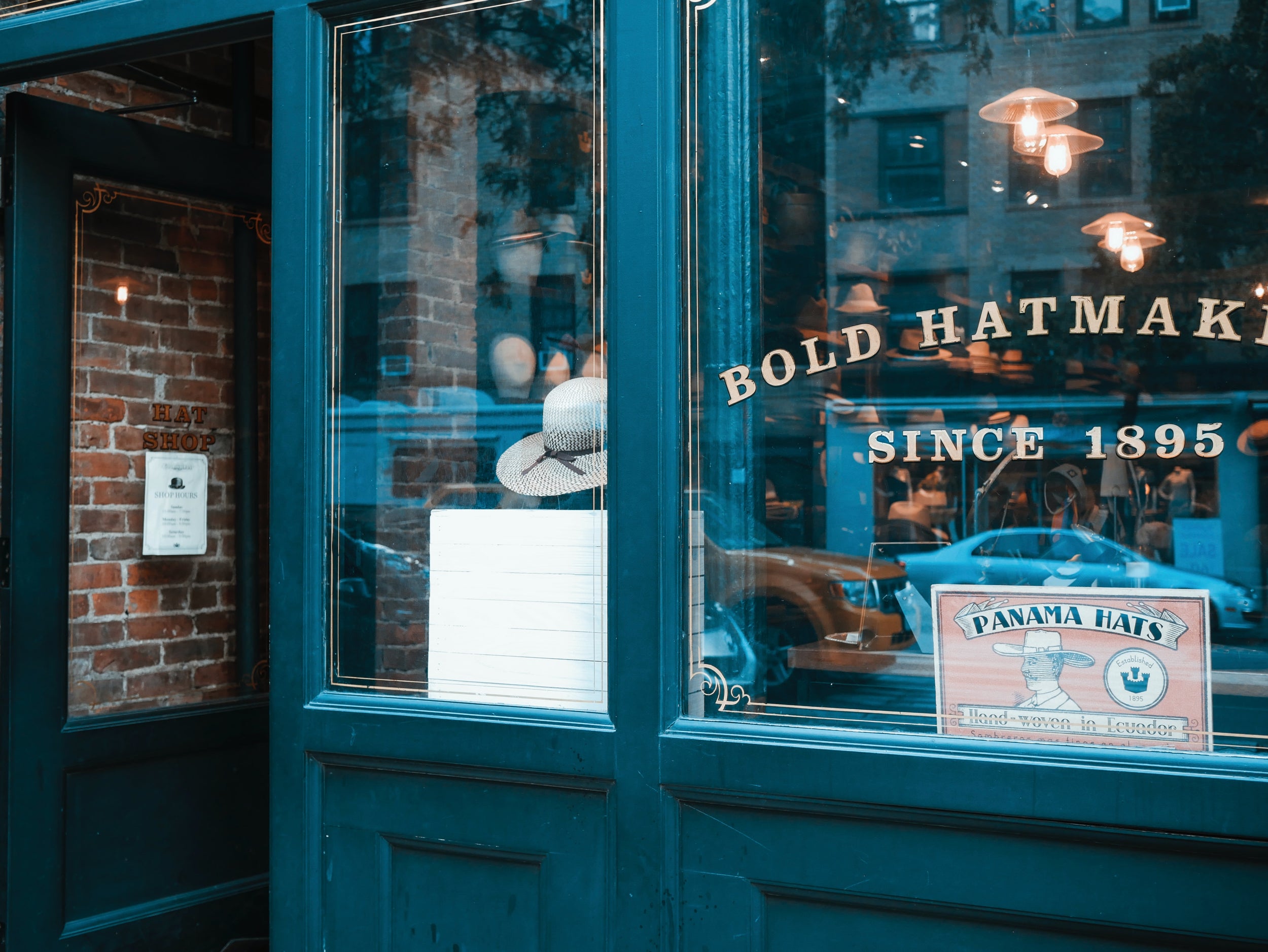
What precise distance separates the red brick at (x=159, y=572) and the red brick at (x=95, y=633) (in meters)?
0.13

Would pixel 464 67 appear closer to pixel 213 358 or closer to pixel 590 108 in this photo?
pixel 590 108

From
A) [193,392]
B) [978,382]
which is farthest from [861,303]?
[193,392]

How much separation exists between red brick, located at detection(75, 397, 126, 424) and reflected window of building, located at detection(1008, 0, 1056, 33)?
2.66 m

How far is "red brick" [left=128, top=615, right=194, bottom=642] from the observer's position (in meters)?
3.43

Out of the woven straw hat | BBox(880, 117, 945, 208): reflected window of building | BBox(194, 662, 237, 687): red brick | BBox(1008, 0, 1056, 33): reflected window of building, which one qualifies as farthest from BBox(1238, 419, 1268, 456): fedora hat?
BBox(194, 662, 237, 687): red brick

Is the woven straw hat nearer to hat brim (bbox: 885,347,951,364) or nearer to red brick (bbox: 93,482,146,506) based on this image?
hat brim (bbox: 885,347,951,364)

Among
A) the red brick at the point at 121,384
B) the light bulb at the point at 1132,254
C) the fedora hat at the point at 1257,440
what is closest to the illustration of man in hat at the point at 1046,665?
the fedora hat at the point at 1257,440

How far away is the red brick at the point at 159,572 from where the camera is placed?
344cm

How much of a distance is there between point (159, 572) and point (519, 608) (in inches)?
63.9

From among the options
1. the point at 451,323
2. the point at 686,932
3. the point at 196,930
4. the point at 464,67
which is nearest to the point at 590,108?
the point at 464,67

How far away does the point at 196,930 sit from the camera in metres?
3.52

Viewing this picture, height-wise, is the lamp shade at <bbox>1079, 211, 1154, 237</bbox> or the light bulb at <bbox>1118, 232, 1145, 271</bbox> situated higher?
the lamp shade at <bbox>1079, 211, 1154, 237</bbox>

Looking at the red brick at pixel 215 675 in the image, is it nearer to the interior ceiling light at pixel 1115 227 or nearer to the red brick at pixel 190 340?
the red brick at pixel 190 340

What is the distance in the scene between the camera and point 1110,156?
1929 millimetres
